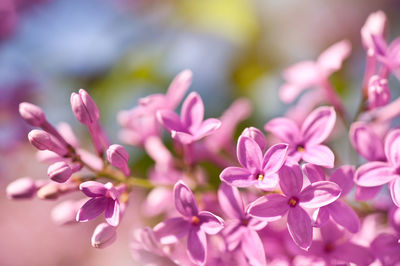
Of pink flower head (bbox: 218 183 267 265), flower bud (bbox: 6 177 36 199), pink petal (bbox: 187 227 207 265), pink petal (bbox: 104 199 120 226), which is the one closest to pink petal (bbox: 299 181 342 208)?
pink flower head (bbox: 218 183 267 265)

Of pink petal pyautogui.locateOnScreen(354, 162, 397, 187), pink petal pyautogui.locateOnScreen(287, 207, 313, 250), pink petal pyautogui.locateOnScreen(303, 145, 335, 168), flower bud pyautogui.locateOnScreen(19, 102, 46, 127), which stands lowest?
pink petal pyautogui.locateOnScreen(287, 207, 313, 250)

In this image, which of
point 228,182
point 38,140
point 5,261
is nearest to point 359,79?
point 228,182

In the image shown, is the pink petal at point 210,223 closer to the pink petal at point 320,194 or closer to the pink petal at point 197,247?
the pink petal at point 197,247

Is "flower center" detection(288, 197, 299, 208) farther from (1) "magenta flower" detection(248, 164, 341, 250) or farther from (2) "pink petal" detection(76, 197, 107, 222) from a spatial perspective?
(2) "pink petal" detection(76, 197, 107, 222)

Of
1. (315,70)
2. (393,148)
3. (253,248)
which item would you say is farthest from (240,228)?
(315,70)

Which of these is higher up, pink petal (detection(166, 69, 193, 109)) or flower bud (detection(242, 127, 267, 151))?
pink petal (detection(166, 69, 193, 109))

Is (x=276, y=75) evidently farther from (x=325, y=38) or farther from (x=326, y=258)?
(x=326, y=258)
